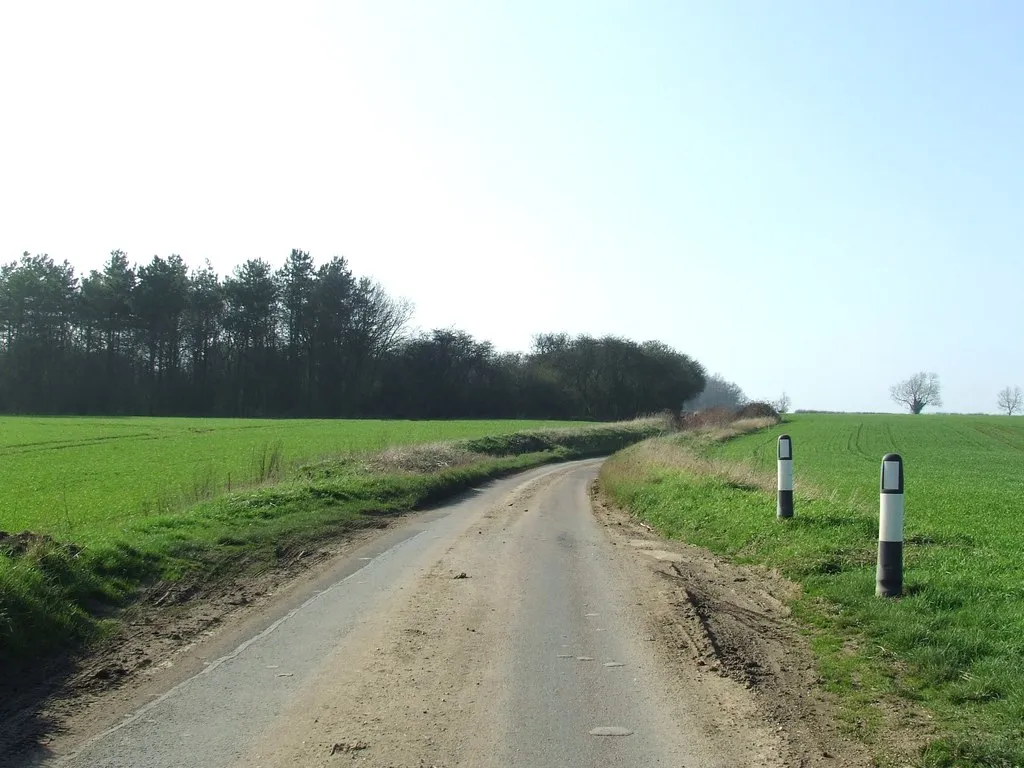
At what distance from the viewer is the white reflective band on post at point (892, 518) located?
24.9ft

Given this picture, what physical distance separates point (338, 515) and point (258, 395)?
255 ft

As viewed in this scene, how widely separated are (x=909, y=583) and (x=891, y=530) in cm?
66

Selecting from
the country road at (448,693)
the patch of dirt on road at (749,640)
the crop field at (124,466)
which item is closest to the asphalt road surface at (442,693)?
the country road at (448,693)

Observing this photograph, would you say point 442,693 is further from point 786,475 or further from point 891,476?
point 786,475

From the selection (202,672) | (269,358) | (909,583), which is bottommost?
(202,672)

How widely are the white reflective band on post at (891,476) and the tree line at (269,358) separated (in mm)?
84124

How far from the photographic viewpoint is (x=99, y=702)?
5.46 m

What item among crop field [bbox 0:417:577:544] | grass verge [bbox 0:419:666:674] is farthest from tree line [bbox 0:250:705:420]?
grass verge [bbox 0:419:666:674]

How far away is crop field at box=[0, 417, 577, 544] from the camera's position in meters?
17.5

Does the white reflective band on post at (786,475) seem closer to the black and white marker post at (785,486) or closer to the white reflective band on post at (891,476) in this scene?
the black and white marker post at (785,486)

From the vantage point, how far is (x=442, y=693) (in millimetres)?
5520

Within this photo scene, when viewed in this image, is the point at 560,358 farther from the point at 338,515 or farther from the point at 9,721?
the point at 9,721

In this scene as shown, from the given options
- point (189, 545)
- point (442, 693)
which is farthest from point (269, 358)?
point (442, 693)

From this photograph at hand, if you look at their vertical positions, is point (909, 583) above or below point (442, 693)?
above
